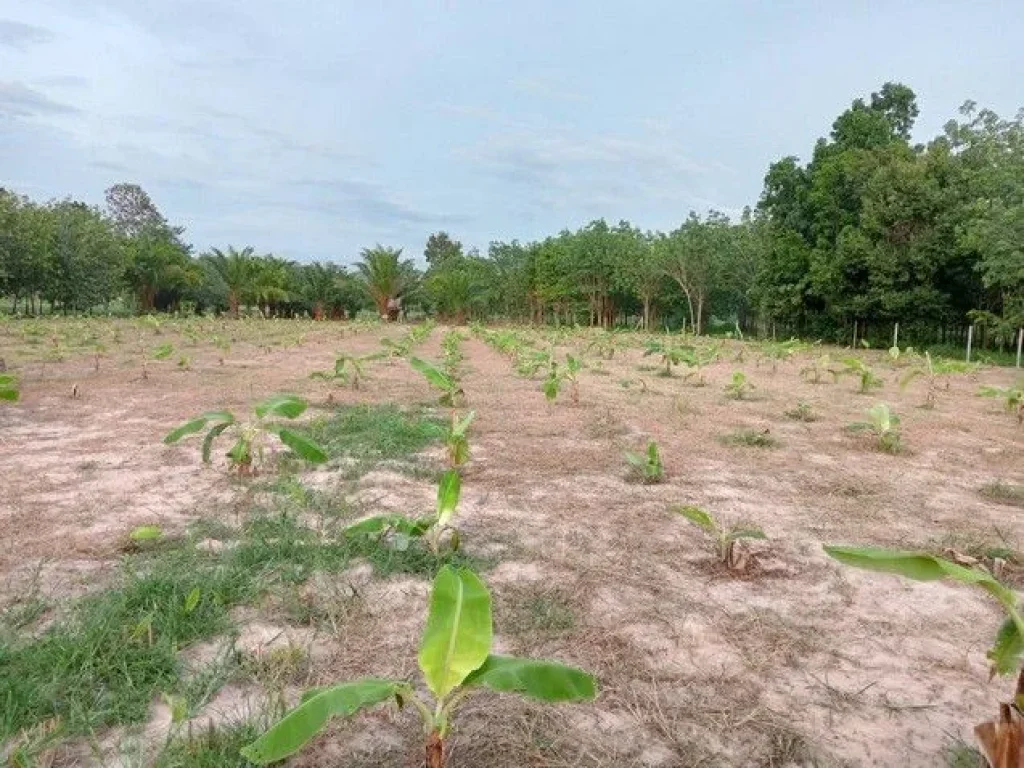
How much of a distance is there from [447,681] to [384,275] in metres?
39.0

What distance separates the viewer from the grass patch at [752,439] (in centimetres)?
595

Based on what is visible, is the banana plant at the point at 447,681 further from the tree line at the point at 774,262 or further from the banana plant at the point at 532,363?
the tree line at the point at 774,262

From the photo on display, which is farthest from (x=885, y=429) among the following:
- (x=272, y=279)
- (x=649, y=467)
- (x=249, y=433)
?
(x=272, y=279)

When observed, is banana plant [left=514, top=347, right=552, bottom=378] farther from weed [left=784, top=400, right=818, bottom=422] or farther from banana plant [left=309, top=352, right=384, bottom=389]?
weed [left=784, top=400, right=818, bottom=422]

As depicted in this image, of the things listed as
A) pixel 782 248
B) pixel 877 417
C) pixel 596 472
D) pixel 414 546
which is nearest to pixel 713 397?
pixel 877 417

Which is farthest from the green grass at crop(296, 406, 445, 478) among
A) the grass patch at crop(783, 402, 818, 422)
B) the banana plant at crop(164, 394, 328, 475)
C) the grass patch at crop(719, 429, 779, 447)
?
the grass patch at crop(783, 402, 818, 422)

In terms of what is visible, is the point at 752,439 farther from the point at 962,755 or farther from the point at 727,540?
the point at 962,755

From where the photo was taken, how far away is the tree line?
2492cm

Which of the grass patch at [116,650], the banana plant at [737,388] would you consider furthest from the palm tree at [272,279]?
the grass patch at [116,650]

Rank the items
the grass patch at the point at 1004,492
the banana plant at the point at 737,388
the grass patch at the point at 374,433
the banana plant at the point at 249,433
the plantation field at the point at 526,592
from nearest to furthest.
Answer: the plantation field at the point at 526,592 < the banana plant at the point at 249,433 < the grass patch at the point at 1004,492 < the grass patch at the point at 374,433 < the banana plant at the point at 737,388

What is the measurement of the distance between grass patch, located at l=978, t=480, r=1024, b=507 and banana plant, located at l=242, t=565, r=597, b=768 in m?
3.94

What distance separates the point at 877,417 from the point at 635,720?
457 cm

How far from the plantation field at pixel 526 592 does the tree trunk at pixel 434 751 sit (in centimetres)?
22

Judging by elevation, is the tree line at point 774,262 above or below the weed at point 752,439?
above
